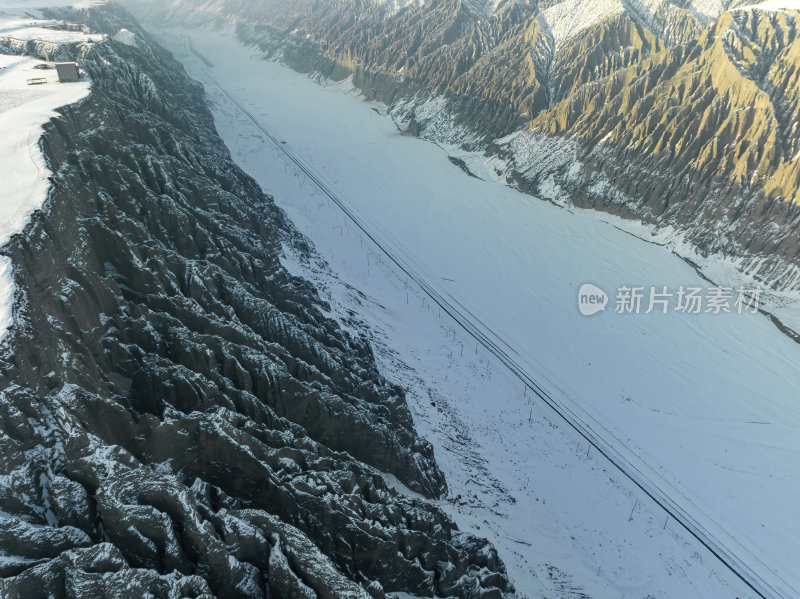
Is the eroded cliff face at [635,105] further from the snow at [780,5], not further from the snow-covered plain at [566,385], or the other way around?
the snow-covered plain at [566,385]

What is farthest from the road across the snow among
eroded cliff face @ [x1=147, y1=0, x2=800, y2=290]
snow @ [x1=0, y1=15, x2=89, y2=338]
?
snow @ [x1=0, y1=15, x2=89, y2=338]

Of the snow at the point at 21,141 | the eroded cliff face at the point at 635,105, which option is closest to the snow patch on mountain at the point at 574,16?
the eroded cliff face at the point at 635,105

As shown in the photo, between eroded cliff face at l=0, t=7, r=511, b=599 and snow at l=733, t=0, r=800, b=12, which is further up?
snow at l=733, t=0, r=800, b=12

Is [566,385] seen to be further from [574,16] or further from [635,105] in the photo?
[574,16]

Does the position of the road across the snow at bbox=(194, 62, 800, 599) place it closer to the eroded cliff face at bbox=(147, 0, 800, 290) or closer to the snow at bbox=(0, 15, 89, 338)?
the eroded cliff face at bbox=(147, 0, 800, 290)

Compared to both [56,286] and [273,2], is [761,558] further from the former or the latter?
[273,2]

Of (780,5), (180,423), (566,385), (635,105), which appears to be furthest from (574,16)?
(180,423)
